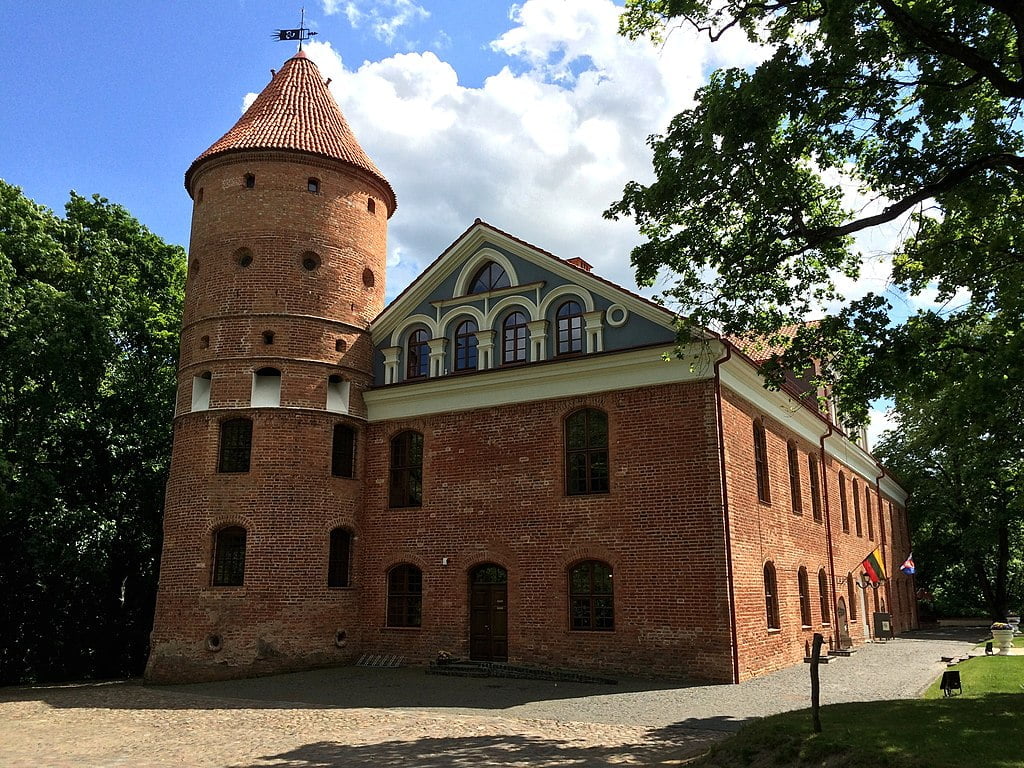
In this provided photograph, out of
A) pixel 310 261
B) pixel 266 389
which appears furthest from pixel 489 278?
pixel 266 389

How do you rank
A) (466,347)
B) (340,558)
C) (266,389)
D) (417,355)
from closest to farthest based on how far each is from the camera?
(266,389)
(340,558)
(466,347)
(417,355)

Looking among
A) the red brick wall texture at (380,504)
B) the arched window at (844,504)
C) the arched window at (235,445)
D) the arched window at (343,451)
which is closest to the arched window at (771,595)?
the red brick wall texture at (380,504)

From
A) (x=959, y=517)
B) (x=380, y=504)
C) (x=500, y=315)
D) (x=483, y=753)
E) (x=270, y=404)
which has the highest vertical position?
(x=500, y=315)

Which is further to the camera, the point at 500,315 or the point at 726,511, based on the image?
the point at 500,315

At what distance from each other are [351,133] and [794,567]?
1722cm

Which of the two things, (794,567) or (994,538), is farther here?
(994,538)

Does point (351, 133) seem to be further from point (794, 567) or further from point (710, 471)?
point (794, 567)

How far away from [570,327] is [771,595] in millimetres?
7762

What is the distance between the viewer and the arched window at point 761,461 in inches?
777

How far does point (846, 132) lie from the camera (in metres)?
12.4

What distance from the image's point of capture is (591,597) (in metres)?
17.8

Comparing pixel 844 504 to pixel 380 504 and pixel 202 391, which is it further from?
pixel 202 391

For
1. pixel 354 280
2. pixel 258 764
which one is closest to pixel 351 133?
pixel 354 280

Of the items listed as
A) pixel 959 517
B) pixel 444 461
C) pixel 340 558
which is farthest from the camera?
pixel 959 517
